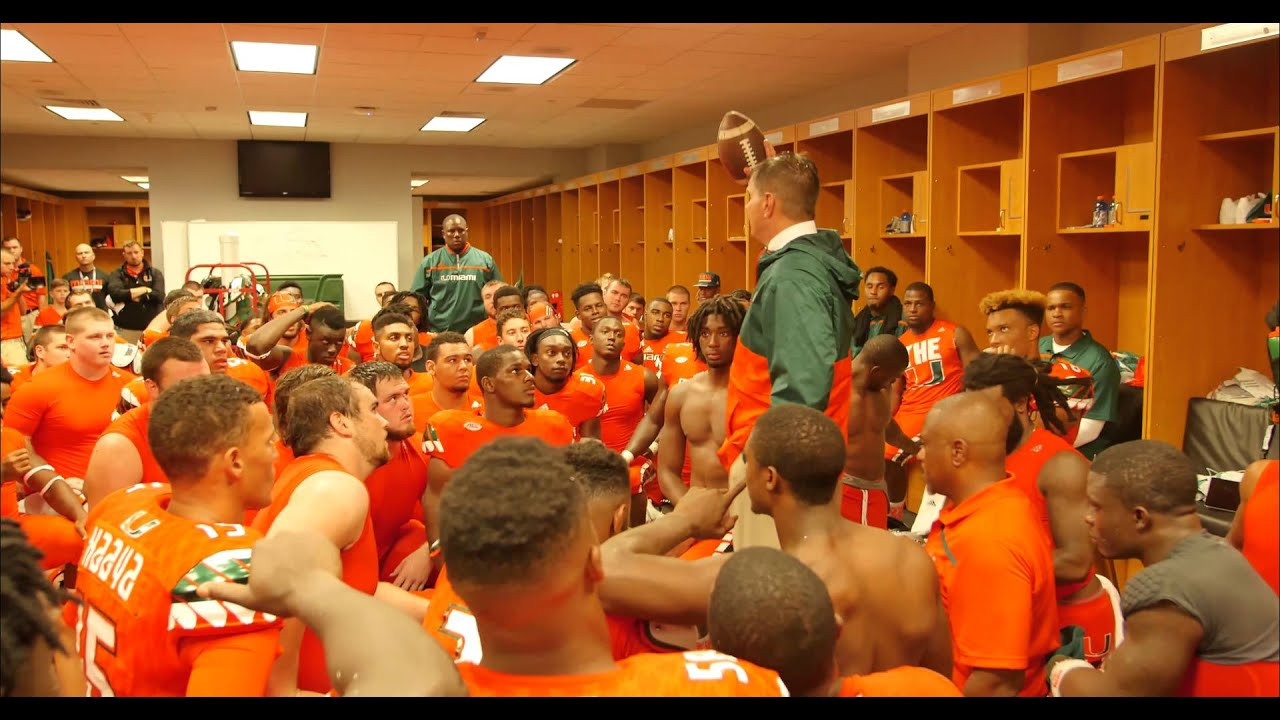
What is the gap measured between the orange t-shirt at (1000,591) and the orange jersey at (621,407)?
2.65m

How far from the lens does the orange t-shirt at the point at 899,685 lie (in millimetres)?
1443

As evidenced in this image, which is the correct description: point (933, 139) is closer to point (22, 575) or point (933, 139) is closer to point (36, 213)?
point (22, 575)

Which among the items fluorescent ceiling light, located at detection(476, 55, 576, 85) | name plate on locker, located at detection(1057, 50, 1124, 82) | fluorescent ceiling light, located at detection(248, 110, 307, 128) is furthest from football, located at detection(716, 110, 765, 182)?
fluorescent ceiling light, located at detection(248, 110, 307, 128)

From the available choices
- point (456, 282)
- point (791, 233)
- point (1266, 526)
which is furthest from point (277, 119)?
point (1266, 526)

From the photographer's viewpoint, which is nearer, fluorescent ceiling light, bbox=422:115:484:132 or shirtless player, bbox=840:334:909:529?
shirtless player, bbox=840:334:909:529

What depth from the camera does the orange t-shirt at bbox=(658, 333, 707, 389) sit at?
4.82 m

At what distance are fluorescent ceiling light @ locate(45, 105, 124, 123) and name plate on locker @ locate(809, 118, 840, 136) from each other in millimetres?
6511

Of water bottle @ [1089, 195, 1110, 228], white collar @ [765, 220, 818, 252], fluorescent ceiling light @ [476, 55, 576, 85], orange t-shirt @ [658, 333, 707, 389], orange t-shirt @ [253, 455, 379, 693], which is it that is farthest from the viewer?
fluorescent ceiling light @ [476, 55, 576, 85]

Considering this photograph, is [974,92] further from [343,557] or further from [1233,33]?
[343,557]

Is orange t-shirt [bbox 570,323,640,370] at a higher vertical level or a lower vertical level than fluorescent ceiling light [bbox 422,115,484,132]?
lower

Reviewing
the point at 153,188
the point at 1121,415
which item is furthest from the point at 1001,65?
the point at 153,188

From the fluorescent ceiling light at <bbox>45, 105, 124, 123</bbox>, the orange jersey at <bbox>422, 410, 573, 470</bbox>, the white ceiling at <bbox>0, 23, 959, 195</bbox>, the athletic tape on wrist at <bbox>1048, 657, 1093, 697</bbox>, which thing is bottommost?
the athletic tape on wrist at <bbox>1048, 657, 1093, 697</bbox>

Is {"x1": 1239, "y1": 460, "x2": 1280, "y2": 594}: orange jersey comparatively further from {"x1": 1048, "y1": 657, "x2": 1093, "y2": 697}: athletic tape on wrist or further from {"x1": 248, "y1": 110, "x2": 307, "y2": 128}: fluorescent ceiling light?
{"x1": 248, "y1": 110, "x2": 307, "y2": 128}: fluorescent ceiling light

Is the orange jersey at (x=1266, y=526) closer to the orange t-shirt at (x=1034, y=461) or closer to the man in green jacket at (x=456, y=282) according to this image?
the orange t-shirt at (x=1034, y=461)
